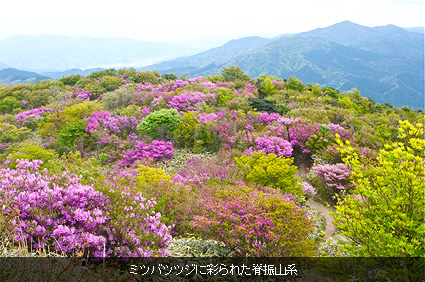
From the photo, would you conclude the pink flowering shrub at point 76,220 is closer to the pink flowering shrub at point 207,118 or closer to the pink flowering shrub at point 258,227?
the pink flowering shrub at point 258,227

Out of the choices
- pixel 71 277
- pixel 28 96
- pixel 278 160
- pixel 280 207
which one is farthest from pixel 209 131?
pixel 28 96

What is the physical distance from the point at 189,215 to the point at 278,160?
14.0ft

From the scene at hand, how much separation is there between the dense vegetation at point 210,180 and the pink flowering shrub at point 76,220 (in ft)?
0.07

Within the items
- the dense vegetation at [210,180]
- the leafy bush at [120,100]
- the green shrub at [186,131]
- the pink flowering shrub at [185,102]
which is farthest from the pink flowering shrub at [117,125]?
the leafy bush at [120,100]

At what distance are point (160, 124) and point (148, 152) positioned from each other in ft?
7.40

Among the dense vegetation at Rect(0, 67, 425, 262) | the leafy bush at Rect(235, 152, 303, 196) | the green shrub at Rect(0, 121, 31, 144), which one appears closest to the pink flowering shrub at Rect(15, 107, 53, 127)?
the dense vegetation at Rect(0, 67, 425, 262)

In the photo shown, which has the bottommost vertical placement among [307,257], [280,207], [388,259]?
[307,257]

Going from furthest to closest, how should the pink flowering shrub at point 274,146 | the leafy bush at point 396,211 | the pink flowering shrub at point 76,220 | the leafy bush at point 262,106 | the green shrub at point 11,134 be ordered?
the leafy bush at point 262,106 → the green shrub at point 11,134 → the pink flowering shrub at point 274,146 → the pink flowering shrub at point 76,220 → the leafy bush at point 396,211

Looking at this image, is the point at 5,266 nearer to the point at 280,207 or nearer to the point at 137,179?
the point at 280,207

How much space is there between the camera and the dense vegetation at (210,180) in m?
3.73

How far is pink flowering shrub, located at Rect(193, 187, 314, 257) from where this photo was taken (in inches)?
184

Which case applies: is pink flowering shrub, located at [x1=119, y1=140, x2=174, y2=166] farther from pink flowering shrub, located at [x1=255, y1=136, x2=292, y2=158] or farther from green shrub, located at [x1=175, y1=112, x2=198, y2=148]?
Result: pink flowering shrub, located at [x1=255, y1=136, x2=292, y2=158]

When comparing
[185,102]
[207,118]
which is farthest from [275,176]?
[185,102]

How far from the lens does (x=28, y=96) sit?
97.8ft
